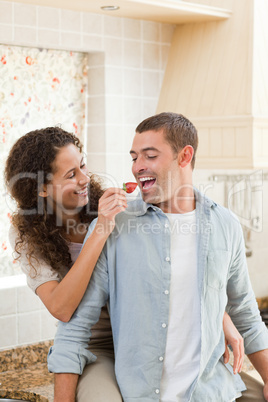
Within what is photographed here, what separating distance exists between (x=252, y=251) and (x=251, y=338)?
1529mm

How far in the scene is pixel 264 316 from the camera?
314cm

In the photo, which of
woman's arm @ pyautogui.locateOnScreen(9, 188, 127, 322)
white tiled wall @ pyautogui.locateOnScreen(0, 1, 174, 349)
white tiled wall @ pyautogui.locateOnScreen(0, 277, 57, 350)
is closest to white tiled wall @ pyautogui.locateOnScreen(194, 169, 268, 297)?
white tiled wall @ pyautogui.locateOnScreen(0, 1, 174, 349)

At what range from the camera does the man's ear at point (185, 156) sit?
5.84 feet

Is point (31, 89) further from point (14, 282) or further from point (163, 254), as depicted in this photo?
point (163, 254)

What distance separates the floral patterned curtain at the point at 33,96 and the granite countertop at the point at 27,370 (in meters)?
0.35

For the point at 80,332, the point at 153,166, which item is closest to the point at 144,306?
the point at 80,332

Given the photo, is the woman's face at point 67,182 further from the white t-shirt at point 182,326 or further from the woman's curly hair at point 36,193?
the white t-shirt at point 182,326

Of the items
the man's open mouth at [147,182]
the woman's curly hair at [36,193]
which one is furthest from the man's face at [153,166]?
the woman's curly hair at [36,193]

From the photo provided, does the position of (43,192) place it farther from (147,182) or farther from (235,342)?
(235,342)

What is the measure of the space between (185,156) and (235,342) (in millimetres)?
578

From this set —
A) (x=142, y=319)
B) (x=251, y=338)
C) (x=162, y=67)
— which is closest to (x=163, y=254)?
(x=142, y=319)

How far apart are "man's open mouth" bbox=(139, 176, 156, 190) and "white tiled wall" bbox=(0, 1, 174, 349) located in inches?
40.4

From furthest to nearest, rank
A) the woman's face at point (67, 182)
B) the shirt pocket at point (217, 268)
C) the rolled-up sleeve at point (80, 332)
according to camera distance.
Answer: the woman's face at point (67, 182)
the shirt pocket at point (217, 268)
the rolled-up sleeve at point (80, 332)

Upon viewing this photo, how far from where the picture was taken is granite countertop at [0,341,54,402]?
228cm
